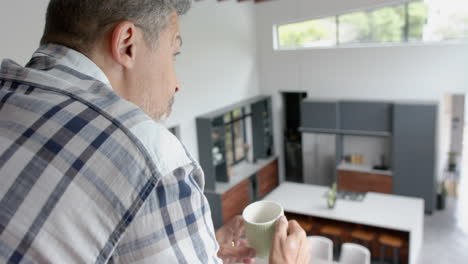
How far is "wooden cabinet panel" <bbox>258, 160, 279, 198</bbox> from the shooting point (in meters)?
7.53

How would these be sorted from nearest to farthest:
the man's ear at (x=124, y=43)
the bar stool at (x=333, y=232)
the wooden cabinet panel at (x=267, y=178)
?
1. the man's ear at (x=124, y=43)
2. the bar stool at (x=333, y=232)
3. the wooden cabinet panel at (x=267, y=178)

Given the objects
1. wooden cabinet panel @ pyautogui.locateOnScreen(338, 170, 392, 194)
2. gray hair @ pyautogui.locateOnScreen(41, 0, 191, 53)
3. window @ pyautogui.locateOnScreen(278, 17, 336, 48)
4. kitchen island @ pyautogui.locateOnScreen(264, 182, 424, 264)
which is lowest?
wooden cabinet panel @ pyautogui.locateOnScreen(338, 170, 392, 194)

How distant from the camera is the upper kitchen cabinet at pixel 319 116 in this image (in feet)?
23.4

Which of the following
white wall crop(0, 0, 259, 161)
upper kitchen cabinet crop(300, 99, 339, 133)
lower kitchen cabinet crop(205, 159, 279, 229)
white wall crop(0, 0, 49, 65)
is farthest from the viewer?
upper kitchen cabinet crop(300, 99, 339, 133)

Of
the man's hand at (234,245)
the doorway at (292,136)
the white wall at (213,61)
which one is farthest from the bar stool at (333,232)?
the man's hand at (234,245)

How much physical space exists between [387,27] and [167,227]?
680 centimetres

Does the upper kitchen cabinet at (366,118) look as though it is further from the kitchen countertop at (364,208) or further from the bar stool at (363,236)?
the bar stool at (363,236)

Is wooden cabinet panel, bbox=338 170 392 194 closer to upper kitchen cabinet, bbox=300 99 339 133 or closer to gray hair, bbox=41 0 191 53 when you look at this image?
upper kitchen cabinet, bbox=300 99 339 133

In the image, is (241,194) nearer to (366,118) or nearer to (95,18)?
(366,118)

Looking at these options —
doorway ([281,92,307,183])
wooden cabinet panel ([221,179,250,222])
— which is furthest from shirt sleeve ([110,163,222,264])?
doorway ([281,92,307,183])

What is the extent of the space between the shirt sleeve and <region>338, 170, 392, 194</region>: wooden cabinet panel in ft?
22.4

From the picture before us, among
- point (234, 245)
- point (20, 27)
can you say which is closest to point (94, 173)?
point (234, 245)

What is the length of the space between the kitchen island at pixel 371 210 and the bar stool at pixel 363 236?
115 millimetres

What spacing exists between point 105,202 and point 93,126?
0.29 feet
